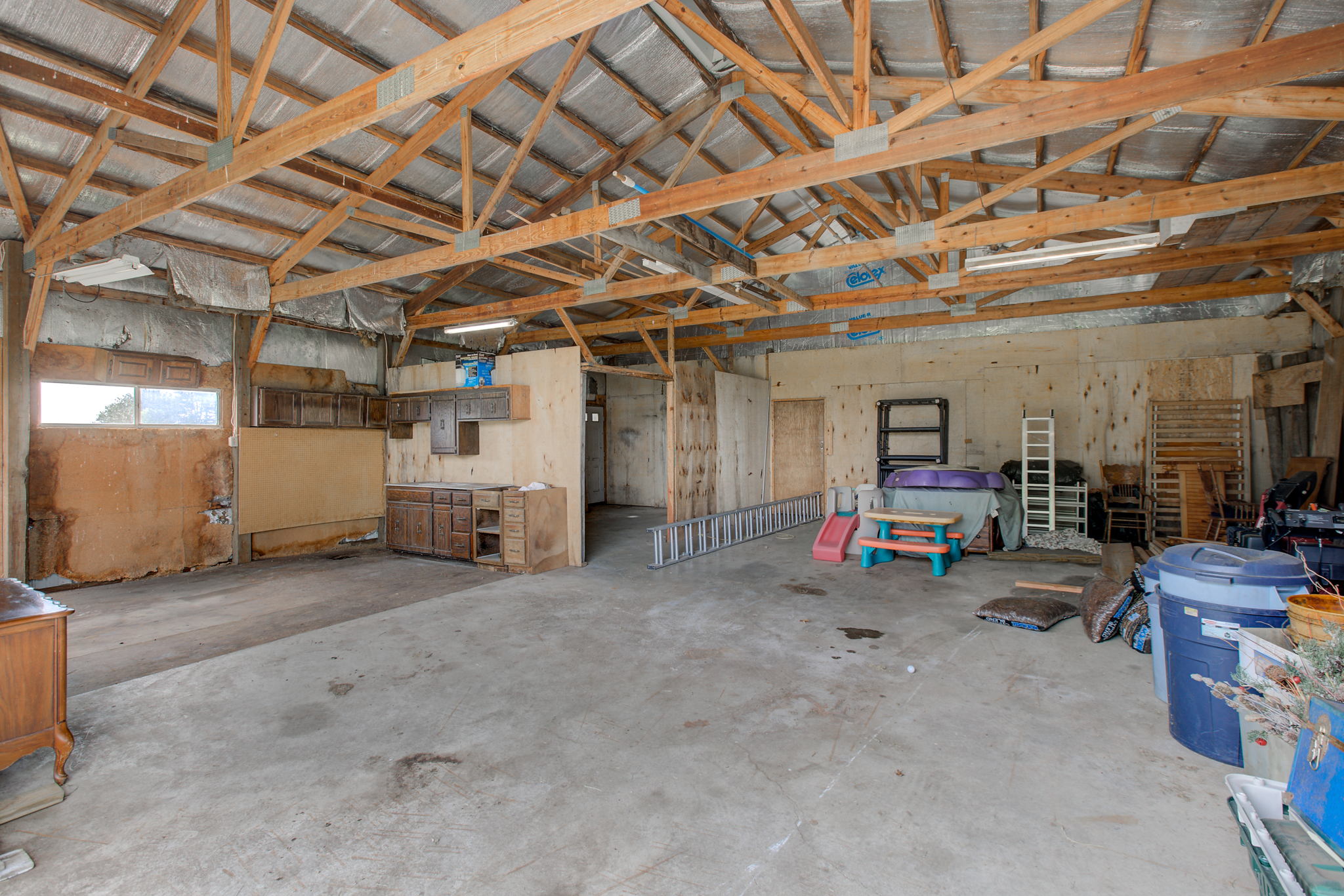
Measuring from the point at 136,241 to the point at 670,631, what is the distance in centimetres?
693

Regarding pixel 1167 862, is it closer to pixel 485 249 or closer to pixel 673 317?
pixel 485 249

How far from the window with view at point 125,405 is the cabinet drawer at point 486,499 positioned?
3463mm

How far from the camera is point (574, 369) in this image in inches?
296

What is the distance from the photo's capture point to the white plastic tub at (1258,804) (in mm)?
1733

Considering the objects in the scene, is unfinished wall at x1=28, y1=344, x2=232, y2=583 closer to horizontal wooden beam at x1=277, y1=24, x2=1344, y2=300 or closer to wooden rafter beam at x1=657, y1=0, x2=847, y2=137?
horizontal wooden beam at x1=277, y1=24, x2=1344, y2=300

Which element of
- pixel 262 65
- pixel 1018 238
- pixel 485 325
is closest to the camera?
pixel 262 65

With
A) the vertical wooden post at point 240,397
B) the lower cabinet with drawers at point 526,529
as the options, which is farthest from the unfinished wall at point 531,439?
the vertical wooden post at point 240,397

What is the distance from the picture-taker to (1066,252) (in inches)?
213

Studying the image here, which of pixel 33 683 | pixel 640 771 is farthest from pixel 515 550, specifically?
pixel 640 771

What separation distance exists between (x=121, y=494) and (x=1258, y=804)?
9.51m

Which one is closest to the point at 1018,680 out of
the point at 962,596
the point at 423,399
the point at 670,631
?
the point at 962,596

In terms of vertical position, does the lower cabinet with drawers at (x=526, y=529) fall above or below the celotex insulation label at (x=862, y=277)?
below

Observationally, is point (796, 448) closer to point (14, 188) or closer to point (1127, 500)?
point (1127, 500)

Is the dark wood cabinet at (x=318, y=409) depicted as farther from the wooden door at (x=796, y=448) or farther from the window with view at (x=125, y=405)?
the wooden door at (x=796, y=448)
